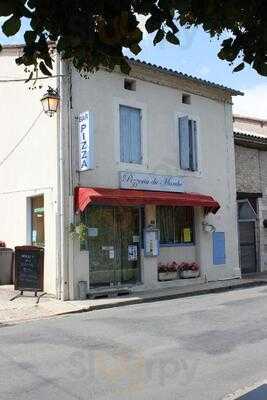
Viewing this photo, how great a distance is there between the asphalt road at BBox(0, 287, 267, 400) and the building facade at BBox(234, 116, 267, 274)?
8.48 m

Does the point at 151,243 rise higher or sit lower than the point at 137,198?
lower

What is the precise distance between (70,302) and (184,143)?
6.29 metres

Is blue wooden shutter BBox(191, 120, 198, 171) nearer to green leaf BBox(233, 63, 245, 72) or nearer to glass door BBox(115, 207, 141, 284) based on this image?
glass door BBox(115, 207, 141, 284)

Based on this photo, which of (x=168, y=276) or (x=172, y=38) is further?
(x=168, y=276)

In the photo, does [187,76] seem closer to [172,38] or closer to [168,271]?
[168,271]

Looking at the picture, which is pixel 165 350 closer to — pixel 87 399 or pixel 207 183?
pixel 87 399

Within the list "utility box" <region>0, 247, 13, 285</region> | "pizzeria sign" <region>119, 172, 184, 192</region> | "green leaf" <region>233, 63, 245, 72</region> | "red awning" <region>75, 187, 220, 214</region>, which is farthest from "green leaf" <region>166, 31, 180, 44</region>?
"utility box" <region>0, 247, 13, 285</region>

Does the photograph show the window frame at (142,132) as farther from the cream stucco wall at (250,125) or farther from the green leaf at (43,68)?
the cream stucco wall at (250,125)

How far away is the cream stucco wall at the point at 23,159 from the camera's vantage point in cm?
1383

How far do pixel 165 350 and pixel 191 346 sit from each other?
1.45ft

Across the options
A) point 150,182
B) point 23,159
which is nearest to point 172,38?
point 150,182

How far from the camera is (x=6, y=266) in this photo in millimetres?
15133

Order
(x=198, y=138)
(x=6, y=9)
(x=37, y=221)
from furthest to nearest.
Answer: (x=198, y=138)
(x=37, y=221)
(x=6, y=9)

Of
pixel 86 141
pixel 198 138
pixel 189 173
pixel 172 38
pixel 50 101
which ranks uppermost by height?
pixel 50 101
